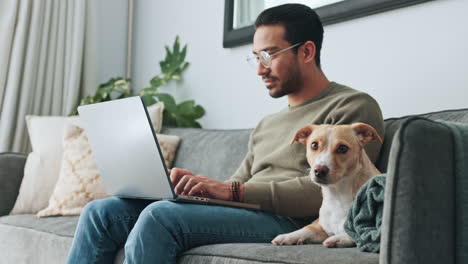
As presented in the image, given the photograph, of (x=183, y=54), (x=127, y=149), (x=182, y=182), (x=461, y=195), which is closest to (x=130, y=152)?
(x=127, y=149)

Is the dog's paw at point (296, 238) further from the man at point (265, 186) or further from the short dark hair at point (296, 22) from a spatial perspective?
the short dark hair at point (296, 22)

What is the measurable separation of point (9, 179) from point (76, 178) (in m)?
0.35

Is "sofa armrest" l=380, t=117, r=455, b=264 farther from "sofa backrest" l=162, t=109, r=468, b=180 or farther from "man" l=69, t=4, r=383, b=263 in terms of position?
"sofa backrest" l=162, t=109, r=468, b=180

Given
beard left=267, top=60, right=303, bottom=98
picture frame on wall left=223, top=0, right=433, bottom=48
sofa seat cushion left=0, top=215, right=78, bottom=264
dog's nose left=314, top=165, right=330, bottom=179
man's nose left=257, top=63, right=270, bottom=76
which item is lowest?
sofa seat cushion left=0, top=215, right=78, bottom=264

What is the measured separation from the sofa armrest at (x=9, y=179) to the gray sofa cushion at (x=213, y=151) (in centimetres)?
69

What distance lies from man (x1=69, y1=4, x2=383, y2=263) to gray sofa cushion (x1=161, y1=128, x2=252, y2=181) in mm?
327

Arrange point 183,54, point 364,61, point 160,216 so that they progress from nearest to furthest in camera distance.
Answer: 1. point 160,216
2. point 364,61
3. point 183,54

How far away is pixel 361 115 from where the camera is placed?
1.61 m

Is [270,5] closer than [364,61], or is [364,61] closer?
[364,61]

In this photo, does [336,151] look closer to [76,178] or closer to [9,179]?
[76,178]

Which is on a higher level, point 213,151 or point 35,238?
point 213,151

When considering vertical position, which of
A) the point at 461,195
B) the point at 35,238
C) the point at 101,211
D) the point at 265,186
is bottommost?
the point at 35,238

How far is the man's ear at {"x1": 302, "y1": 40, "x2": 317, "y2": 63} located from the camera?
1893mm

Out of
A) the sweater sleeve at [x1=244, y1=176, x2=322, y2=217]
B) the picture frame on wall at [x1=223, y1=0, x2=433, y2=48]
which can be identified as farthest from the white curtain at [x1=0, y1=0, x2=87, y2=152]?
the sweater sleeve at [x1=244, y1=176, x2=322, y2=217]
